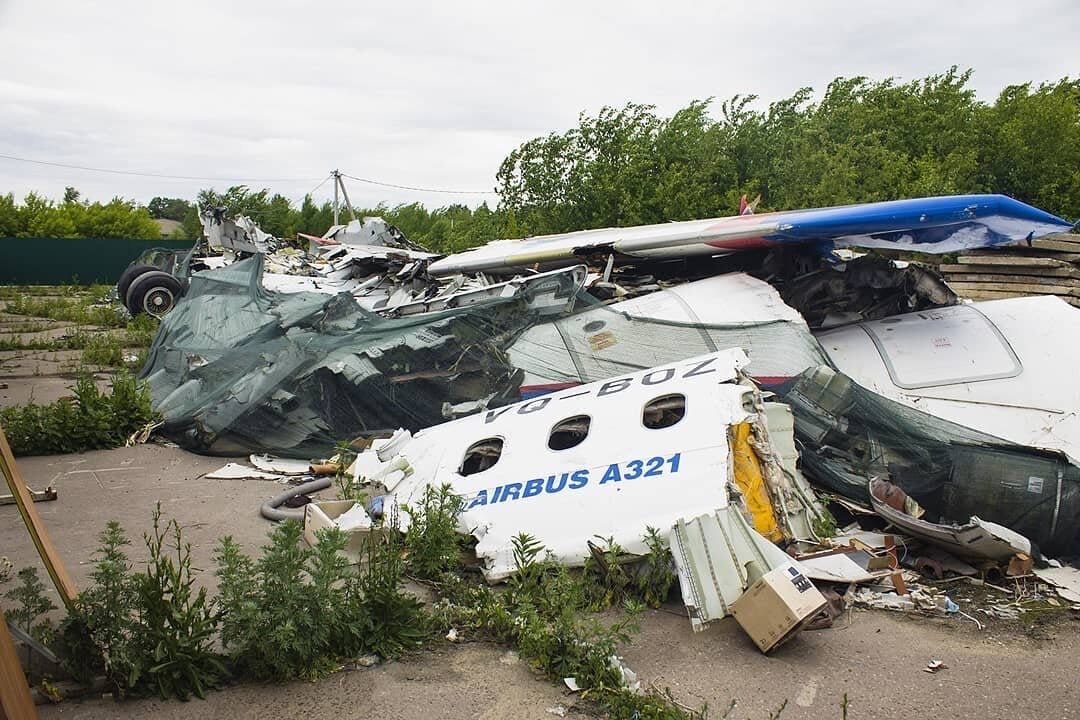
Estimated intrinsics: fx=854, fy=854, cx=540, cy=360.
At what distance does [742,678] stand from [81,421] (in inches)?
281

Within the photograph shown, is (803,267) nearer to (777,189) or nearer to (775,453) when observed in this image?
(775,453)

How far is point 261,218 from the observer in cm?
4869

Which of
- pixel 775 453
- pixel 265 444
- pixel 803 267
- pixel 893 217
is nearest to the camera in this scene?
pixel 775 453

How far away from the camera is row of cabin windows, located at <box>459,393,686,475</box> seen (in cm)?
612

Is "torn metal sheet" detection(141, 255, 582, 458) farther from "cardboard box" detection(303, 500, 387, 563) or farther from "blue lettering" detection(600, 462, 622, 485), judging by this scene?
"blue lettering" detection(600, 462, 622, 485)

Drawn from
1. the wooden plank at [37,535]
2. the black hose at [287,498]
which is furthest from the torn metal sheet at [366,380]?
the wooden plank at [37,535]

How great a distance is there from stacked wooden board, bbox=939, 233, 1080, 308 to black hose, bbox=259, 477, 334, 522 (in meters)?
10.7

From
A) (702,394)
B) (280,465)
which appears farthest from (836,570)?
(280,465)

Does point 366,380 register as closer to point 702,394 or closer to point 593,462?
point 593,462

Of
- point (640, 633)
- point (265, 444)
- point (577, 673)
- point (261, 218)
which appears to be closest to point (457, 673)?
point (577, 673)

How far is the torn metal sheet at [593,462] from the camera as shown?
5.23m

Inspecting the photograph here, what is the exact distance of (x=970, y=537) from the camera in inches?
220

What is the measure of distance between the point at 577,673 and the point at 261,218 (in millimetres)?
48284

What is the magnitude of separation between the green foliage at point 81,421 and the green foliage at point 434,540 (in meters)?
4.73
